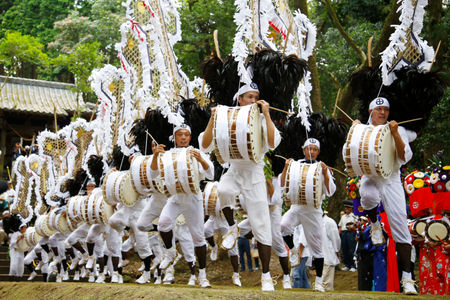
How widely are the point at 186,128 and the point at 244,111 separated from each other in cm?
189

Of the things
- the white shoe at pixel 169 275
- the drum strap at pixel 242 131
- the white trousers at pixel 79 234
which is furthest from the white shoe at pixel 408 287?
the white trousers at pixel 79 234

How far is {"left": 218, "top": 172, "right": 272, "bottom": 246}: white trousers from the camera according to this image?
6.02 m

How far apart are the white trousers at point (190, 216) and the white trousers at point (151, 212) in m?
0.81

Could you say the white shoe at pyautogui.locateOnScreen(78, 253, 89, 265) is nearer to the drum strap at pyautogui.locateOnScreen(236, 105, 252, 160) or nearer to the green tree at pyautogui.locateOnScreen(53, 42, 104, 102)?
the drum strap at pyautogui.locateOnScreen(236, 105, 252, 160)

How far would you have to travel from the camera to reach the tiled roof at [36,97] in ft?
87.5

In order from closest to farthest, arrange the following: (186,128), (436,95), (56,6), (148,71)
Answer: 1. (436,95)
2. (186,128)
3. (148,71)
4. (56,6)

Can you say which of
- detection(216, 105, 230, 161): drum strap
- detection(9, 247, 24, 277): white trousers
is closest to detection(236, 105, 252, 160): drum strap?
detection(216, 105, 230, 161): drum strap

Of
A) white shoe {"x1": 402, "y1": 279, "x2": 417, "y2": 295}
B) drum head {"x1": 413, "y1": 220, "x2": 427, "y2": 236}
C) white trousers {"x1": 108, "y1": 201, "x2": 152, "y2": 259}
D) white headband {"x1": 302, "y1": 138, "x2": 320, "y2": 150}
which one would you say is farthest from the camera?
white trousers {"x1": 108, "y1": 201, "x2": 152, "y2": 259}

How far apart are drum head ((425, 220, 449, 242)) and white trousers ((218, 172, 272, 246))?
7.79ft

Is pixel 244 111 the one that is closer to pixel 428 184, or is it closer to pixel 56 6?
pixel 428 184

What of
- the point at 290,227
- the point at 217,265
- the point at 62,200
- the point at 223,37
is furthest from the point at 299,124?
the point at 223,37

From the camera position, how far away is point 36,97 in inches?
1105

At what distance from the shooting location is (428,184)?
25.0 feet

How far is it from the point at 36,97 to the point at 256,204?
2416 centimetres
